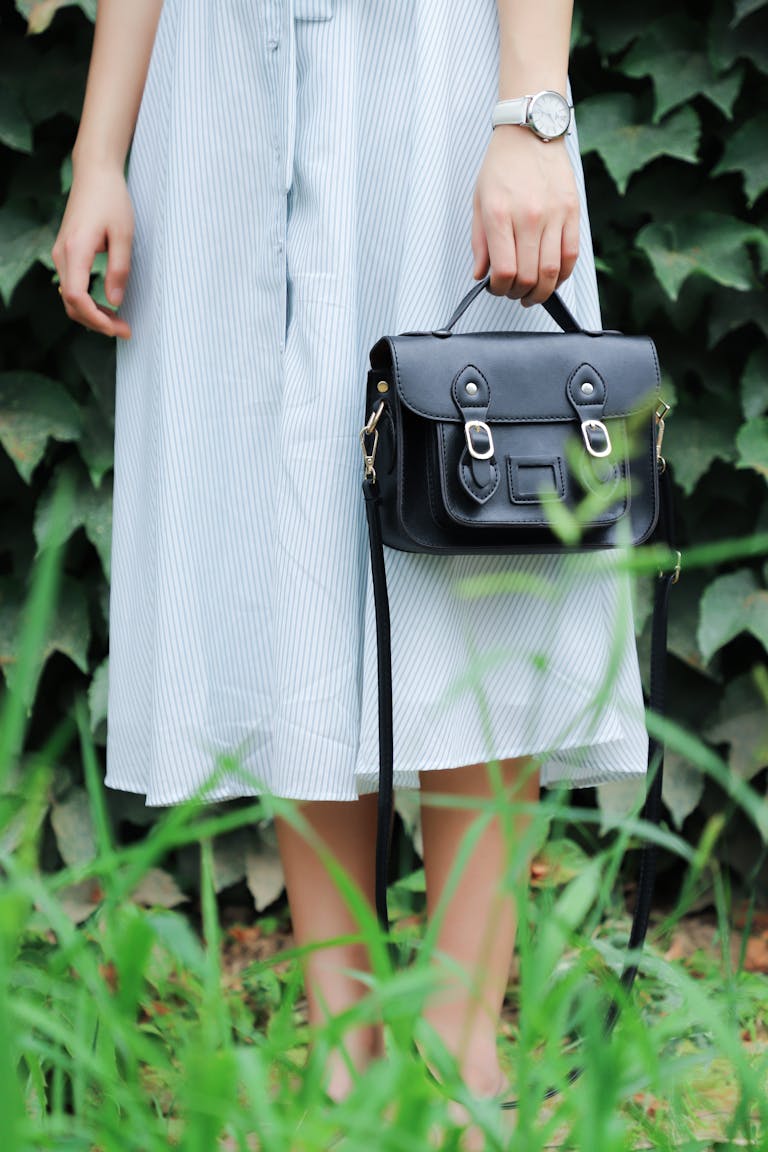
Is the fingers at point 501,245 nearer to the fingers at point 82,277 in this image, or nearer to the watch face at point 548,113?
the watch face at point 548,113

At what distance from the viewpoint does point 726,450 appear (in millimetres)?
1748

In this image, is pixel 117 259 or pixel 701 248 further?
pixel 701 248

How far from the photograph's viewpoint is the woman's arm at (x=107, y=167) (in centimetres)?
112

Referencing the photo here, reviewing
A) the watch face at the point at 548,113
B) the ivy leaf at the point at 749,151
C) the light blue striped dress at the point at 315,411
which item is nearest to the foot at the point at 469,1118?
the light blue striped dress at the point at 315,411

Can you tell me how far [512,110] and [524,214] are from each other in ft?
0.31

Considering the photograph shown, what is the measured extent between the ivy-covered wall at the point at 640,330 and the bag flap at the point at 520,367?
0.71 metres

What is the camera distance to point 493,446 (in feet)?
3.07

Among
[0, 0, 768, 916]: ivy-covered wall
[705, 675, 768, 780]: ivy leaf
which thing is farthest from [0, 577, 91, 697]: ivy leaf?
[705, 675, 768, 780]: ivy leaf

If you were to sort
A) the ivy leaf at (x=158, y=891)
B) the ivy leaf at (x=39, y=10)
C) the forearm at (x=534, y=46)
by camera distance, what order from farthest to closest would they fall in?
1. the ivy leaf at (x=158, y=891)
2. the ivy leaf at (x=39, y=10)
3. the forearm at (x=534, y=46)

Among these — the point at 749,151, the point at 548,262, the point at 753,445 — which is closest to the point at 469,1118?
the point at 548,262

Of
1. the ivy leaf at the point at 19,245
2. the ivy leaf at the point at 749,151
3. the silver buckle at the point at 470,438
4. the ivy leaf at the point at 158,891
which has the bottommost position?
the ivy leaf at the point at 158,891

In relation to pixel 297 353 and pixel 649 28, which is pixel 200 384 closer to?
pixel 297 353

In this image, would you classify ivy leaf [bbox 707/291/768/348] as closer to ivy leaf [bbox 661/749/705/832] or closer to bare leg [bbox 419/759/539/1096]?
ivy leaf [bbox 661/749/705/832]

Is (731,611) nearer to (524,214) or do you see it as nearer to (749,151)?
(749,151)
